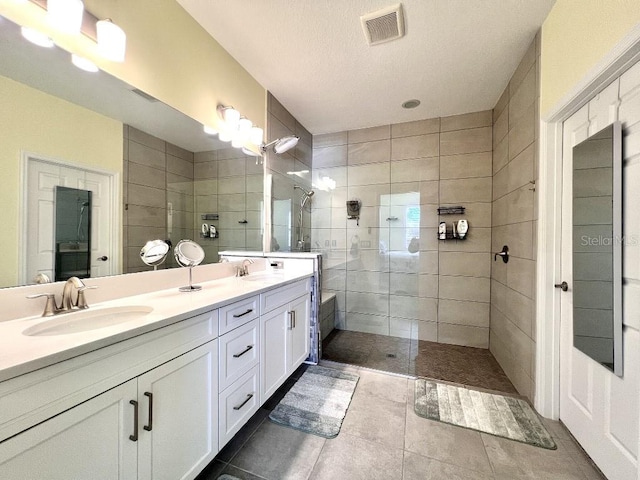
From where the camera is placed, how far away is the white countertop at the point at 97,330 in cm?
64

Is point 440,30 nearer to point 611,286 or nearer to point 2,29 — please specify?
point 611,286

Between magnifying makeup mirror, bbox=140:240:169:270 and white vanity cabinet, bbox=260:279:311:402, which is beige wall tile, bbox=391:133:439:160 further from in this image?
magnifying makeup mirror, bbox=140:240:169:270

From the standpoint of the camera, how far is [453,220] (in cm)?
277

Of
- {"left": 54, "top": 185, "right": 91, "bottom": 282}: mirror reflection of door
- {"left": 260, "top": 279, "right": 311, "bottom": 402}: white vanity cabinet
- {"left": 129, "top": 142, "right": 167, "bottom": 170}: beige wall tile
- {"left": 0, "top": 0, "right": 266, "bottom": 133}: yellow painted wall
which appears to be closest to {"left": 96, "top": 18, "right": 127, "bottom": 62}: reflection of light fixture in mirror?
{"left": 0, "top": 0, "right": 266, "bottom": 133}: yellow painted wall

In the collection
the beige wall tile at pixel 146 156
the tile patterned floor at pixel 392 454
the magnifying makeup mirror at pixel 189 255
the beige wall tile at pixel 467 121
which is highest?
the beige wall tile at pixel 467 121

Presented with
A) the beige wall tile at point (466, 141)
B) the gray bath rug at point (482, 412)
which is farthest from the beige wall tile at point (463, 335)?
the beige wall tile at point (466, 141)

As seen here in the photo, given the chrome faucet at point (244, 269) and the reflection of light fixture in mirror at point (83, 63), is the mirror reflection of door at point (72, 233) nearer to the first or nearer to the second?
the reflection of light fixture in mirror at point (83, 63)

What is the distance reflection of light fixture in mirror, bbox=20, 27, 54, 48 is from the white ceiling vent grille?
156cm

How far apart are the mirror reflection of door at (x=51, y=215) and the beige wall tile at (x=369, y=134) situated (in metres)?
2.57

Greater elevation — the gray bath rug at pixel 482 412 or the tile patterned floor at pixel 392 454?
the gray bath rug at pixel 482 412

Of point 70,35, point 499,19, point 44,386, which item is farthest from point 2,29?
point 499,19

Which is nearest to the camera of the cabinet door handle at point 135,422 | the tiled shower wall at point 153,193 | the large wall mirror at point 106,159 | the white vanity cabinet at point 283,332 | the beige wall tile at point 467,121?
the cabinet door handle at point 135,422

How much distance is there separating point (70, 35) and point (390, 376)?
110 inches

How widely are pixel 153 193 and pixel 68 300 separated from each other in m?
0.68
